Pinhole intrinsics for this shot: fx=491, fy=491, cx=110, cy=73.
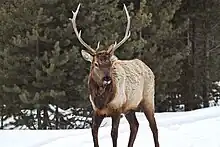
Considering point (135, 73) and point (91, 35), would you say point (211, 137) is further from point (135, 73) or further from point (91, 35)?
point (91, 35)

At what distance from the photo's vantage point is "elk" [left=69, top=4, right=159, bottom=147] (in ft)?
19.2

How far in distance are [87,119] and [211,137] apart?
19.4ft

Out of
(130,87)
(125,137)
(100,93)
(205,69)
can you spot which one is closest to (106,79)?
(100,93)

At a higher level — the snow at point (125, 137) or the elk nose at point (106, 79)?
the elk nose at point (106, 79)

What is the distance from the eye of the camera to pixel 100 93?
5980mm

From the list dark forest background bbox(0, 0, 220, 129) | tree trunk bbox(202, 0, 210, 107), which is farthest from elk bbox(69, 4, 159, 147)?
tree trunk bbox(202, 0, 210, 107)

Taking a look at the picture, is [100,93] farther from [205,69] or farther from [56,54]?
[205,69]

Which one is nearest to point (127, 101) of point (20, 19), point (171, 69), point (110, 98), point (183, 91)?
point (110, 98)

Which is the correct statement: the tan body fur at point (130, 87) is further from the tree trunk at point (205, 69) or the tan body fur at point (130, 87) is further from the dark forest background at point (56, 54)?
the tree trunk at point (205, 69)

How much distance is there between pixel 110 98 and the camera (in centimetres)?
605

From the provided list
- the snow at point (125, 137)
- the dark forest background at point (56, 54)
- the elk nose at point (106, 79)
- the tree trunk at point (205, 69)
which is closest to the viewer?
the elk nose at point (106, 79)

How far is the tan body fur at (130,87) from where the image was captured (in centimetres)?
613

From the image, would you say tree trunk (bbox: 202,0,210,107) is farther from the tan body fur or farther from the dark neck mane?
the dark neck mane

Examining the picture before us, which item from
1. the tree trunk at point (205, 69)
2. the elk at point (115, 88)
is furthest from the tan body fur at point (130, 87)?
the tree trunk at point (205, 69)
